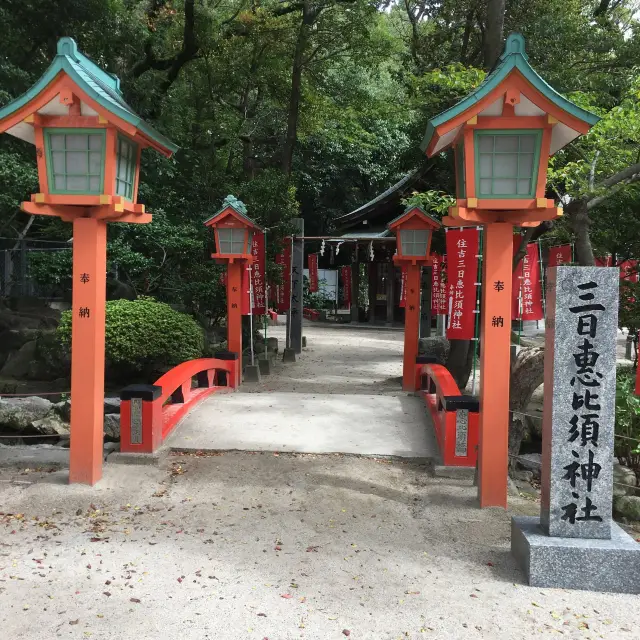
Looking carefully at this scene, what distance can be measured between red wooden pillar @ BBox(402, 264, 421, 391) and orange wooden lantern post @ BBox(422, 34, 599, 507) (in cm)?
614

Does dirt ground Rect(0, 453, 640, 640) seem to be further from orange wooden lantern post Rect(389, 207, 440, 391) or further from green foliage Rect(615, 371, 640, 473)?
orange wooden lantern post Rect(389, 207, 440, 391)

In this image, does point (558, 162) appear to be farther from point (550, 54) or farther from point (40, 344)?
point (40, 344)

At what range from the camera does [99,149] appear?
615cm

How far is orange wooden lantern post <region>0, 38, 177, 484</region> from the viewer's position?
5898mm

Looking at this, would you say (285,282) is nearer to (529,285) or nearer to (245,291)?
(245,291)

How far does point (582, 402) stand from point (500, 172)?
2420mm

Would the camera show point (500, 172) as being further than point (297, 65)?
No

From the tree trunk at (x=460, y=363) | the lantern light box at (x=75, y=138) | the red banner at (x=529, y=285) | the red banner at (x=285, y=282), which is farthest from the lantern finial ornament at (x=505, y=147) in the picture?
the red banner at (x=285, y=282)

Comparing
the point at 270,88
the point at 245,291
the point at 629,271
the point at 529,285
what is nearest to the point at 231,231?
the point at 245,291

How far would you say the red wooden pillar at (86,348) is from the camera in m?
6.38

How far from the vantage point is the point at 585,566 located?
14.6 ft

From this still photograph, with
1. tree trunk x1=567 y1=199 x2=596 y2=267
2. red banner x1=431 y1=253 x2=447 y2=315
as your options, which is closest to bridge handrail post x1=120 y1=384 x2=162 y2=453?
tree trunk x1=567 y1=199 x2=596 y2=267

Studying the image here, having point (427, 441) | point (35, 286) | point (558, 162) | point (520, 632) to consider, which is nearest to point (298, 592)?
point (520, 632)

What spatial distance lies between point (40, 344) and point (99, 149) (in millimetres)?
8302
